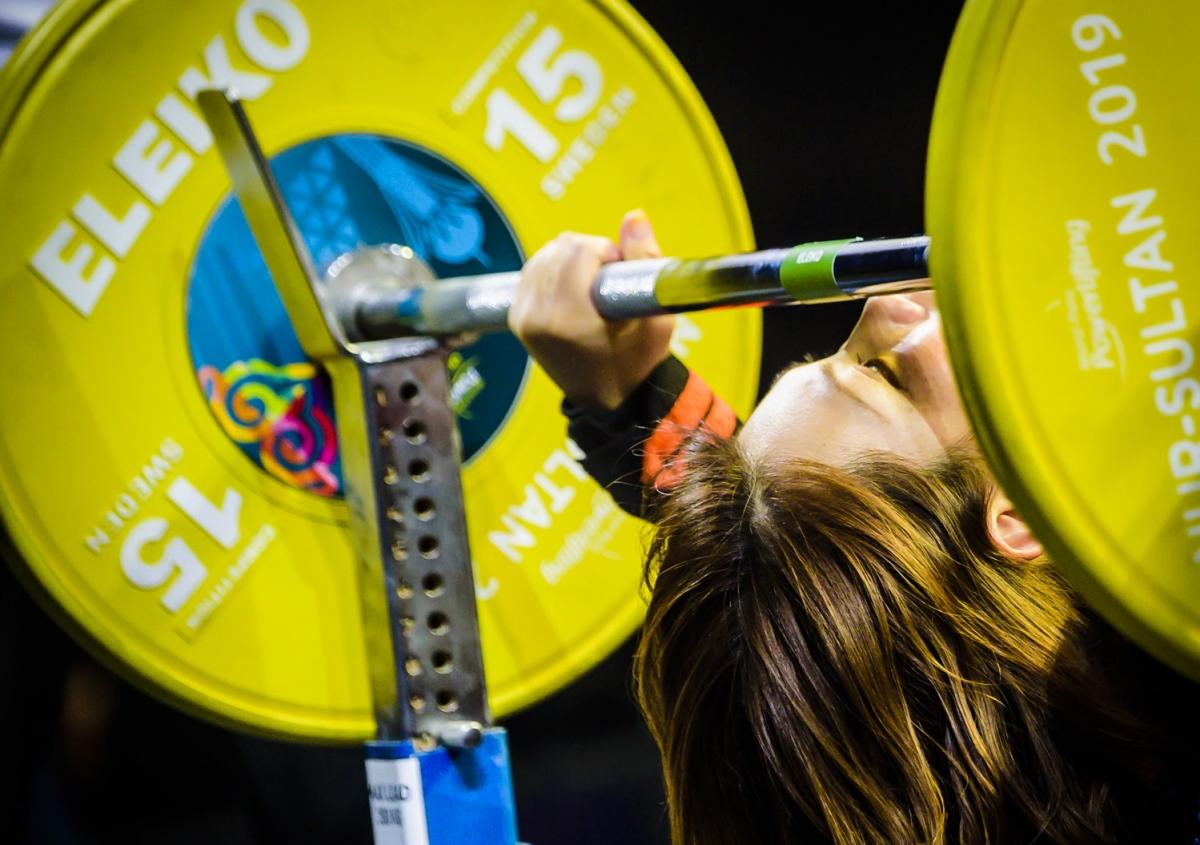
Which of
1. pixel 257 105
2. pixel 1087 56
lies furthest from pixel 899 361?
pixel 257 105

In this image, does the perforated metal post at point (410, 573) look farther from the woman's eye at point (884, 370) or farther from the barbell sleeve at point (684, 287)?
the woman's eye at point (884, 370)

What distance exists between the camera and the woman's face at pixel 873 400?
94cm

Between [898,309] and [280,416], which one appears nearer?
[898,309]

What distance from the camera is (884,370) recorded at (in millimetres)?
986

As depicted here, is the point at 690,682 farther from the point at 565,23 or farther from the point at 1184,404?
the point at 565,23

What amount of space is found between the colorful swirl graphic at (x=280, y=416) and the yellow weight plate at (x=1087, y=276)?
27.3 inches

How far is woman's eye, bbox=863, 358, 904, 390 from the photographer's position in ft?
3.21

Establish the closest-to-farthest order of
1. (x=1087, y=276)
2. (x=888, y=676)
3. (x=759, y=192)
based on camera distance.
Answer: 1. (x=1087, y=276)
2. (x=888, y=676)
3. (x=759, y=192)

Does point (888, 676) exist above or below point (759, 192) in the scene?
below

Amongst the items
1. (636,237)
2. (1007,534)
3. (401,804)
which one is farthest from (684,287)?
(401,804)

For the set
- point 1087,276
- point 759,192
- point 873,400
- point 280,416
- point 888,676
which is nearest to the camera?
point 1087,276

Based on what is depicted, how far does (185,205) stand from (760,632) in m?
0.63

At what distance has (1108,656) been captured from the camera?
0.84 metres

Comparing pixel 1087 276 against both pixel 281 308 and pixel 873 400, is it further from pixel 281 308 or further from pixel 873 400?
pixel 281 308
